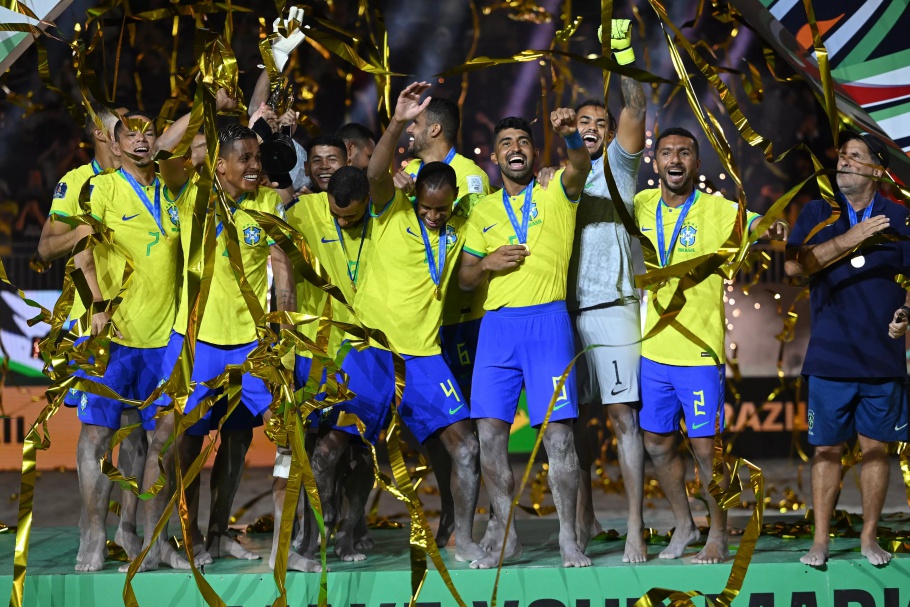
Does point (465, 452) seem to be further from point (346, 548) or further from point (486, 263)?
point (486, 263)

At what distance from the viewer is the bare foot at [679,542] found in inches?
201

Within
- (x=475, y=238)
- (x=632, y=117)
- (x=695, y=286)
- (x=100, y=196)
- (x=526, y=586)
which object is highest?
(x=632, y=117)

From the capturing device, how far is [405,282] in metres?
5.28

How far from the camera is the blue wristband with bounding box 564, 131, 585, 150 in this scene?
5023 millimetres

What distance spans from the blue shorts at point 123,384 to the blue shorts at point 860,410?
300 cm

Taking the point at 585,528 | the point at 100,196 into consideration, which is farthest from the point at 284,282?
the point at 585,528

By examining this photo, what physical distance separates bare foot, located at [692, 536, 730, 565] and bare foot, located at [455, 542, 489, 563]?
93cm

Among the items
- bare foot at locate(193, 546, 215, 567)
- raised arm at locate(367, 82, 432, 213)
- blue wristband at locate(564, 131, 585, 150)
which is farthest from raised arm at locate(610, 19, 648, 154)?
bare foot at locate(193, 546, 215, 567)

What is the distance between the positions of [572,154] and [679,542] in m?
1.81

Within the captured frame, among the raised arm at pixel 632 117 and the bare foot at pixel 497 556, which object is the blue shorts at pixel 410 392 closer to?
the bare foot at pixel 497 556

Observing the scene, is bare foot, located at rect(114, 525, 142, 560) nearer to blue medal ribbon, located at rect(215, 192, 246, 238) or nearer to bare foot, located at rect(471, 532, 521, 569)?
blue medal ribbon, located at rect(215, 192, 246, 238)

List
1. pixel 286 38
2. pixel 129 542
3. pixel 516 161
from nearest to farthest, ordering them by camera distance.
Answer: pixel 286 38, pixel 129 542, pixel 516 161

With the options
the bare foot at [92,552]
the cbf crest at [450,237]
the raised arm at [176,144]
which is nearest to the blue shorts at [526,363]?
the cbf crest at [450,237]

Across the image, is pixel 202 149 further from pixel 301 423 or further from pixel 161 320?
pixel 301 423
